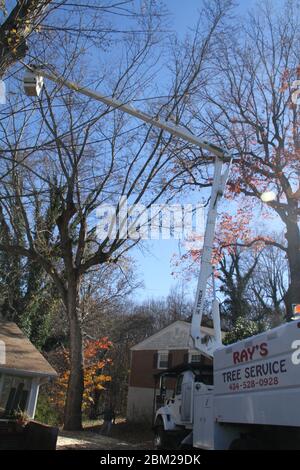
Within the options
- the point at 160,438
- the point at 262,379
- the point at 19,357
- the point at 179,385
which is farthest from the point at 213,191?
the point at 19,357

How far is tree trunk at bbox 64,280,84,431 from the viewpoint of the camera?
57.8 feet

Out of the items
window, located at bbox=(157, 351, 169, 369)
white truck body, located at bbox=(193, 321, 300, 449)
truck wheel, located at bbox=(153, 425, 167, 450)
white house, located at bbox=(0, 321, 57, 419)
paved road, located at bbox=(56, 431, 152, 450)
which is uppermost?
window, located at bbox=(157, 351, 169, 369)

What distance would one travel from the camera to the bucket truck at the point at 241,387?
5941 millimetres

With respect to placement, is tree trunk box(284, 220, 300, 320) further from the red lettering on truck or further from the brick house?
the brick house

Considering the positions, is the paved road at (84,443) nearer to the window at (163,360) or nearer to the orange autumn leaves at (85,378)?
the window at (163,360)

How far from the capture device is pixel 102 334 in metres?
41.0

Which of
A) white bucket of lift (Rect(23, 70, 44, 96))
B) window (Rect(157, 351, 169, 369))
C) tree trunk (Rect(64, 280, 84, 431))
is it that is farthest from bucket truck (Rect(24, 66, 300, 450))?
window (Rect(157, 351, 169, 369))

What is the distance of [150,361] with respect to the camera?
3231 cm

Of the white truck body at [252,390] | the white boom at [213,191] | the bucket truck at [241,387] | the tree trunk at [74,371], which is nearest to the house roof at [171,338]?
the tree trunk at [74,371]

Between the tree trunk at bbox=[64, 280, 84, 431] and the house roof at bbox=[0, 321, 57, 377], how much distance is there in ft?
3.74

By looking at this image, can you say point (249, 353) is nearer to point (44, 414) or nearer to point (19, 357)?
point (19, 357)

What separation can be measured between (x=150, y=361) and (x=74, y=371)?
15021mm

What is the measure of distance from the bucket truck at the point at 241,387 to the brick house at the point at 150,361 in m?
19.7
